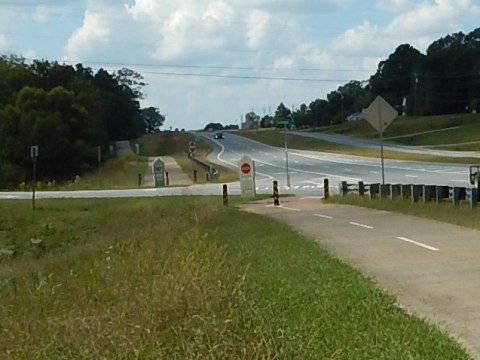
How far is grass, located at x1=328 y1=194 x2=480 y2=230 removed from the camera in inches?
888

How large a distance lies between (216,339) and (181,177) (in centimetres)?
6535

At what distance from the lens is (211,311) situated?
31.9 feet

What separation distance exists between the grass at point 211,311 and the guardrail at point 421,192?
31.1 ft

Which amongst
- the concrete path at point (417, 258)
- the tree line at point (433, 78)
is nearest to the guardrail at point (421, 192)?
the concrete path at point (417, 258)

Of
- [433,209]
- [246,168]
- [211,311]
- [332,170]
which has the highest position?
[246,168]

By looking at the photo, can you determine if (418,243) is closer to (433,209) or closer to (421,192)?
(433,209)

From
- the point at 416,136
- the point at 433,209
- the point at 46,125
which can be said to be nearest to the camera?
the point at 433,209

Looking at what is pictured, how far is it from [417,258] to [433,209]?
1149 cm

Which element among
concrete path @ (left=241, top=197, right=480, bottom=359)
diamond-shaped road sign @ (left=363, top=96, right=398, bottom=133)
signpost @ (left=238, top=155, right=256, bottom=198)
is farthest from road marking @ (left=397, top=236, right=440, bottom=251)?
signpost @ (left=238, top=155, right=256, bottom=198)

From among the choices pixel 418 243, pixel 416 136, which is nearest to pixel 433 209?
pixel 418 243

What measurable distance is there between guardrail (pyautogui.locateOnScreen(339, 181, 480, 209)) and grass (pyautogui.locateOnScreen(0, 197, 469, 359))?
948 centimetres

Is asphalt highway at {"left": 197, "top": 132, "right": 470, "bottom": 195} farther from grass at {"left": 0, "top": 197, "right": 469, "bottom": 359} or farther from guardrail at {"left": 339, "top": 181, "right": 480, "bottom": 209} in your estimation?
Answer: grass at {"left": 0, "top": 197, "right": 469, "bottom": 359}

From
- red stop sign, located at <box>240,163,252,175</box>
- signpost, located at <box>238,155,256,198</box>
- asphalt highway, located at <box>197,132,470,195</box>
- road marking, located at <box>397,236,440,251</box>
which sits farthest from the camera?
asphalt highway, located at <box>197,132,470,195</box>

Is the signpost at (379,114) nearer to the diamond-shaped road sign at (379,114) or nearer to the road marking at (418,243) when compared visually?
the diamond-shaped road sign at (379,114)
